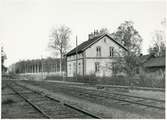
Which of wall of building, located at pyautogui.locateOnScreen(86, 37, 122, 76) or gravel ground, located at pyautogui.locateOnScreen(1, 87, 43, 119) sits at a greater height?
wall of building, located at pyautogui.locateOnScreen(86, 37, 122, 76)

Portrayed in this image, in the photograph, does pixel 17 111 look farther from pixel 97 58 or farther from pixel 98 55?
pixel 98 55

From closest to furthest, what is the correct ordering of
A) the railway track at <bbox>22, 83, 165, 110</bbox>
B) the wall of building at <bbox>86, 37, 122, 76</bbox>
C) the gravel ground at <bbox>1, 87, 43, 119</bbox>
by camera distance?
the gravel ground at <bbox>1, 87, 43, 119</bbox>, the railway track at <bbox>22, 83, 165, 110</bbox>, the wall of building at <bbox>86, 37, 122, 76</bbox>

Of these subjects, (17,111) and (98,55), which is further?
(98,55)

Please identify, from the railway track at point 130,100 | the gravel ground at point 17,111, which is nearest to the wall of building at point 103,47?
the railway track at point 130,100

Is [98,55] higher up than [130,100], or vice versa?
[98,55]

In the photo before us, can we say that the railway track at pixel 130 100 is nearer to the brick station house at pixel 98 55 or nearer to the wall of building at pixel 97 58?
the wall of building at pixel 97 58

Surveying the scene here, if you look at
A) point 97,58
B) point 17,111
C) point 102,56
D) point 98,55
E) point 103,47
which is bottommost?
point 17,111

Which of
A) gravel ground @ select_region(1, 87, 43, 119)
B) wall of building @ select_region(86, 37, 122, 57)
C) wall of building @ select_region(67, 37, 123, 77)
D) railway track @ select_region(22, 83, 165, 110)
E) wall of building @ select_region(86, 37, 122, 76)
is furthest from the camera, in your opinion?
wall of building @ select_region(86, 37, 122, 57)

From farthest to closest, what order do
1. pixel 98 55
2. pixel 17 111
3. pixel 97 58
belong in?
1. pixel 98 55
2. pixel 97 58
3. pixel 17 111

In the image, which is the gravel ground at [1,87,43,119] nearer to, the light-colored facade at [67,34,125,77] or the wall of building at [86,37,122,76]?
the light-colored facade at [67,34,125,77]

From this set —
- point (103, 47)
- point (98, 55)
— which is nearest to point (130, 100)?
point (98, 55)

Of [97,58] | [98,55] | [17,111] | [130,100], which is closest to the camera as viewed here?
[17,111]

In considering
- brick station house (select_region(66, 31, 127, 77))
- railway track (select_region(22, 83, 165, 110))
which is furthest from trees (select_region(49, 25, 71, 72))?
railway track (select_region(22, 83, 165, 110))

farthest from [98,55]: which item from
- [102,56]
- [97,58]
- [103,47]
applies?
[103,47]
